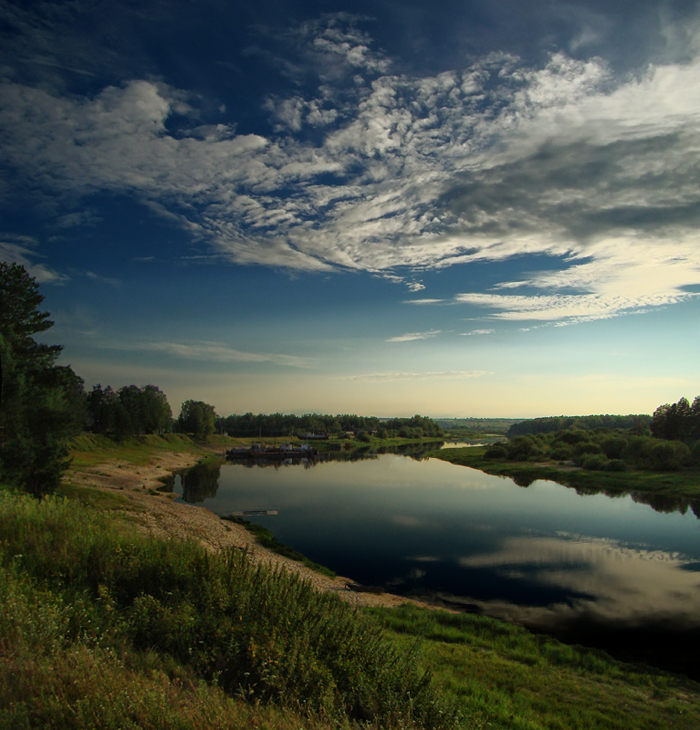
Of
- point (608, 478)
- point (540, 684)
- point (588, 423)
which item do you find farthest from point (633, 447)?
point (588, 423)

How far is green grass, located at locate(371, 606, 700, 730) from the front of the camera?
830 centimetres

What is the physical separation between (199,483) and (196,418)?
63955 mm

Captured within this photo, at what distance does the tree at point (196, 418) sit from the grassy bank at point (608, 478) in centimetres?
7088

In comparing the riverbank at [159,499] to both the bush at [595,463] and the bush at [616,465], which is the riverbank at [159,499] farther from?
the bush at [595,463]

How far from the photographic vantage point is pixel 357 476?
62344 millimetres

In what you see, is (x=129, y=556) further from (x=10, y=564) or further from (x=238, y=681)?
(x=238, y=681)

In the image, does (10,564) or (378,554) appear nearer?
(10,564)

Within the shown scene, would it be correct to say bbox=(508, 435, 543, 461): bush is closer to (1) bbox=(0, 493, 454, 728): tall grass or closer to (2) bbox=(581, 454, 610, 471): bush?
(2) bbox=(581, 454, 610, 471): bush

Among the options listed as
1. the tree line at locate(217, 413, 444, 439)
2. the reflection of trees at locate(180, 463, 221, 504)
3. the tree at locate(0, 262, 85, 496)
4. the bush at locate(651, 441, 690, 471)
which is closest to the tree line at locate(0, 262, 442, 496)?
the tree at locate(0, 262, 85, 496)

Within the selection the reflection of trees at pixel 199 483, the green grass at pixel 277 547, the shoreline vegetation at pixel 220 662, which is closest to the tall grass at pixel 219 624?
the shoreline vegetation at pixel 220 662

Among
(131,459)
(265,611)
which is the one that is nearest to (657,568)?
(265,611)

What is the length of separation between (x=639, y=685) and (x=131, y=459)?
68154 mm

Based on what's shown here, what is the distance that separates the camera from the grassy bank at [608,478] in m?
45.7

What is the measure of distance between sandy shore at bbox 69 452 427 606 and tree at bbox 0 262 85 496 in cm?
532
